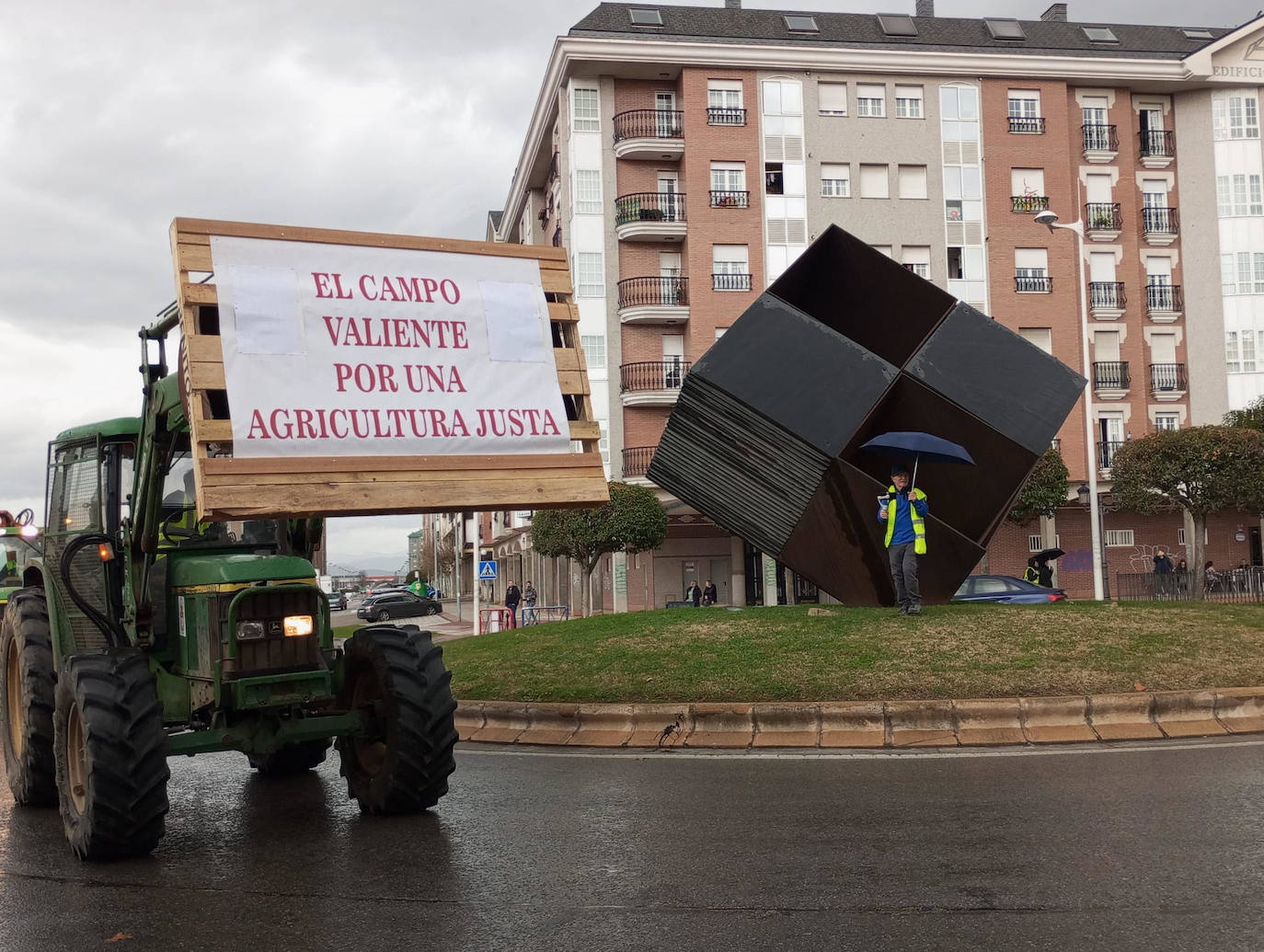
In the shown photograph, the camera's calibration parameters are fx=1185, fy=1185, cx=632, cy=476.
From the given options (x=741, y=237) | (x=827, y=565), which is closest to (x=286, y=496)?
(x=827, y=565)

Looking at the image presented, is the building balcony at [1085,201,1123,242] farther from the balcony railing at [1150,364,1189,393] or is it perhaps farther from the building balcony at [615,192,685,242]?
the building balcony at [615,192,685,242]

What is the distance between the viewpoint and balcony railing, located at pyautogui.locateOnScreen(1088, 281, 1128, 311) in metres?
46.0

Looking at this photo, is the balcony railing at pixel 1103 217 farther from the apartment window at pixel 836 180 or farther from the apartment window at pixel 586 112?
the apartment window at pixel 586 112

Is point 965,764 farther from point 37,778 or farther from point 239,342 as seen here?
point 37,778

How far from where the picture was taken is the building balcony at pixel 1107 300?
46.0 m

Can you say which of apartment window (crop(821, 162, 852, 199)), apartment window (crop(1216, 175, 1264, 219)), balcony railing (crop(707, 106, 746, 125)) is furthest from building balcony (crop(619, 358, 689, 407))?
apartment window (crop(1216, 175, 1264, 219))

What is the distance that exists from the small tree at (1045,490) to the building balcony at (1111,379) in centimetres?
740

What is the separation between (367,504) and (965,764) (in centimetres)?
457

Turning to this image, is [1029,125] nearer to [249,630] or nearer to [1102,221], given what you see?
[1102,221]

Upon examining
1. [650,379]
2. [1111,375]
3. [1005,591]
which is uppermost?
[650,379]

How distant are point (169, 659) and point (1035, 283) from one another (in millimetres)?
43556

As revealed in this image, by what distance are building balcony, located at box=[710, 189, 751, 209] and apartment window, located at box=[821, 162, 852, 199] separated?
309 centimetres

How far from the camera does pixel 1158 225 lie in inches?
1854

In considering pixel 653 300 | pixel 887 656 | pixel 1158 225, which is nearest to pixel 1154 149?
pixel 1158 225
